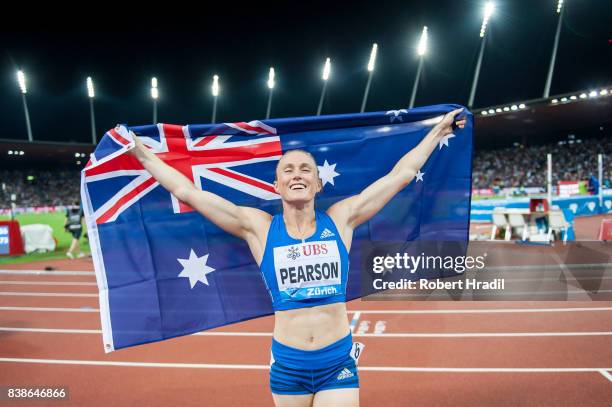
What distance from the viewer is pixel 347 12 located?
91.7ft

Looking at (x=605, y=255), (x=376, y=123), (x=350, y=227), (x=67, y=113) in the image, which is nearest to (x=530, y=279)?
(x=605, y=255)

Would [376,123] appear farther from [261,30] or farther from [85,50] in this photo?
[85,50]

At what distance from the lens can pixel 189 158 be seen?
3342 mm

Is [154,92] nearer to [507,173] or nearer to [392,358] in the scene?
[507,173]

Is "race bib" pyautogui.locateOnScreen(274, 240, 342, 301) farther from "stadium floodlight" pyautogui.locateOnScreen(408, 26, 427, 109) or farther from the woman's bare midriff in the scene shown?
"stadium floodlight" pyautogui.locateOnScreen(408, 26, 427, 109)

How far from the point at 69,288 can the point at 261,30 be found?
2541cm

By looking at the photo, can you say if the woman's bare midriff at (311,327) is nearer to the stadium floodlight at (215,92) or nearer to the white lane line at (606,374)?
the white lane line at (606,374)

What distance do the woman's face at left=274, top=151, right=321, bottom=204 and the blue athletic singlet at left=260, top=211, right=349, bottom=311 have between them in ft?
0.74

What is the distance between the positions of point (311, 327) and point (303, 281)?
Result: 0.26 meters

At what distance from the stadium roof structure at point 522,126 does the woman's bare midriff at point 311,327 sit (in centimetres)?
2930

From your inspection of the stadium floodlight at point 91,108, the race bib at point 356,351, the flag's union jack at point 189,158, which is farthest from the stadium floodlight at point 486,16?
the stadium floodlight at point 91,108

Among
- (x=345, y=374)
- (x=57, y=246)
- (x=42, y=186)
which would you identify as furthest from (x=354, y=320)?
(x=42, y=186)

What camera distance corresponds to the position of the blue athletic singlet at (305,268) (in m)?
Result: 2.34

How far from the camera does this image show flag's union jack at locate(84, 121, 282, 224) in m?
3.12
